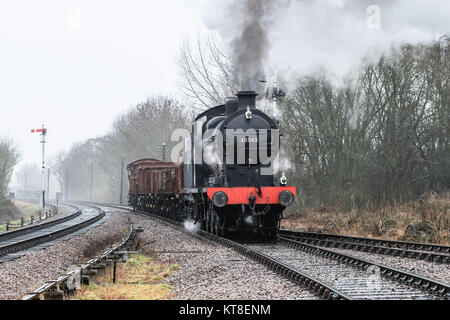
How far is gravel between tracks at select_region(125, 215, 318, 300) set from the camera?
23.8 ft

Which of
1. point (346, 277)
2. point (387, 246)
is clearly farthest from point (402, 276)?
point (387, 246)

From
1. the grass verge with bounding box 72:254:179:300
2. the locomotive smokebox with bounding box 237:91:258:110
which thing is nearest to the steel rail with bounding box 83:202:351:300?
the grass verge with bounding box 72:254:179:300

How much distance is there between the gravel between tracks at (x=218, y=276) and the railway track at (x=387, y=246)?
2.61 meters

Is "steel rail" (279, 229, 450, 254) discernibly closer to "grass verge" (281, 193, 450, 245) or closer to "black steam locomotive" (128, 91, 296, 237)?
"black steam locomotive" (128, 91, 296, 237)

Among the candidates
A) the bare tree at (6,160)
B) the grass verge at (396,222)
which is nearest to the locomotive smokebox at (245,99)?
the grass verge at (396,222)

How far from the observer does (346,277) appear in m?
8.60

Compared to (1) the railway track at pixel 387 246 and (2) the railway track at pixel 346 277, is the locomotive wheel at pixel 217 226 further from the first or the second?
(2) the railway track at pixel 346 277

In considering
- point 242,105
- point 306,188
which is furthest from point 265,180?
point 306,188

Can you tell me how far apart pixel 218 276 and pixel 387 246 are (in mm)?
5438

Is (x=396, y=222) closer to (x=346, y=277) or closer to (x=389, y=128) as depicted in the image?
(x=389, y=128)

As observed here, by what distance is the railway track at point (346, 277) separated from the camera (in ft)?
23.2

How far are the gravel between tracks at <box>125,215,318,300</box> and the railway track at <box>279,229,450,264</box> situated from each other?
261 cm
